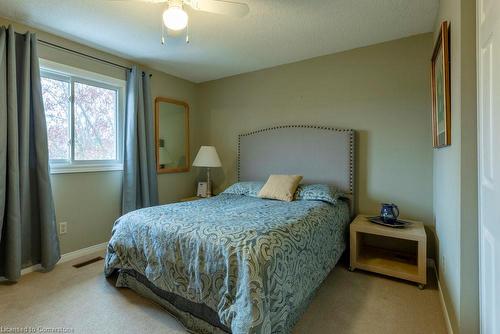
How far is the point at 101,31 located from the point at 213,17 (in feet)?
3.86

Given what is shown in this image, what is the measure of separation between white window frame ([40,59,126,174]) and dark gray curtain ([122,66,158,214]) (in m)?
0.11

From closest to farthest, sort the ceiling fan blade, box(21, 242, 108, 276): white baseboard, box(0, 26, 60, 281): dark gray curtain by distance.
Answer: the ceiling fan blade
box(0, 26, 60, 281): dark gray curtain
box(21, 242, 108, 276): white baseboard

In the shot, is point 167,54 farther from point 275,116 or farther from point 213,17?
point 275,116

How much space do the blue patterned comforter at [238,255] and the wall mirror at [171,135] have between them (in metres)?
1.58

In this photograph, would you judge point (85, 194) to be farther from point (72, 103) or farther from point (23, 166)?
point (72, 103)

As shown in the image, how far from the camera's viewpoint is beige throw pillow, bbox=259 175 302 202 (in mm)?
2783

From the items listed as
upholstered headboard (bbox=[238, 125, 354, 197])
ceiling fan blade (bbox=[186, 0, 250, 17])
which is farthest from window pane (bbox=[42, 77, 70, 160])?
upholstered headboard (bbox=[238, 125, 354, 197])

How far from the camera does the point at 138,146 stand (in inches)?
130

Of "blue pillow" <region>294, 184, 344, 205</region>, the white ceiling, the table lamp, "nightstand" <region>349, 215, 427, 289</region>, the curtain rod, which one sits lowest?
"nightstand" <region>349, 215, 427, 289</region>

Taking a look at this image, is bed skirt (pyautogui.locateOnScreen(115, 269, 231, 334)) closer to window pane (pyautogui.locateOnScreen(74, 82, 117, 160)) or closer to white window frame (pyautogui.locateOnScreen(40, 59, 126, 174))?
white window frame (pyautogui.locateOnScreen(40, 59, 126, 174))

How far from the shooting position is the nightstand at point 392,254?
85.7 inches

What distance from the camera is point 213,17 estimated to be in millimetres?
2285

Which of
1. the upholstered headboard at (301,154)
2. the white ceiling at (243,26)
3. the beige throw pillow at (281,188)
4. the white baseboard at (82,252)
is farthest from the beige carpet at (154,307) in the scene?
the white ceiling at (243,26)

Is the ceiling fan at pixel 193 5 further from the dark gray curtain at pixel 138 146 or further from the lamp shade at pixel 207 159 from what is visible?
the lamp shade at pixel 207 159
